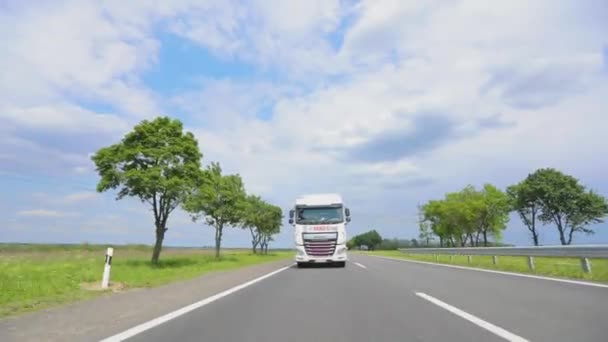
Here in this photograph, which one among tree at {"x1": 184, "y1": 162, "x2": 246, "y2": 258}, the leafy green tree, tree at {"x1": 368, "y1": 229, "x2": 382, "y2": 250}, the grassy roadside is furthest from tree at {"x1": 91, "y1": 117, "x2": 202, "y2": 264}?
tree at {"x1": 368, "y1": 229, "x2": 382, "y2": 250}

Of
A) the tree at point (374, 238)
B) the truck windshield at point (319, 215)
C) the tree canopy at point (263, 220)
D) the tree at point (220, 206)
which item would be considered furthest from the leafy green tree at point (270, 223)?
the tree at point (374, 238)

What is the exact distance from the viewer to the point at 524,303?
7.20m

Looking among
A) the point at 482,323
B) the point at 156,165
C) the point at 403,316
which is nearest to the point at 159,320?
the point at 403,316

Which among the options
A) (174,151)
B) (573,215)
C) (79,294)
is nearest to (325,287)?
(79,294)

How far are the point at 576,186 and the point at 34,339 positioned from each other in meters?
58.8

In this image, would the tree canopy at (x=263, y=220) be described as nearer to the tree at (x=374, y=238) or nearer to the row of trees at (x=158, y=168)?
the row of trees at (x=158, y=168)

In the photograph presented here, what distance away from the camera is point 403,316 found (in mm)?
6215

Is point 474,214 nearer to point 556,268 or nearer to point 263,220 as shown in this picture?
point 263,220

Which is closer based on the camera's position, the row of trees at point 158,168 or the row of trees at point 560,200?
the row of trees at point 158,168

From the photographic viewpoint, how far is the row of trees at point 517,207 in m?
51.3

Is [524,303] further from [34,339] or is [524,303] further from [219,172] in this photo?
[219,172]

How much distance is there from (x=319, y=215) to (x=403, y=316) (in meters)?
13.7

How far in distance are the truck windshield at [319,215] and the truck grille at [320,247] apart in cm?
90

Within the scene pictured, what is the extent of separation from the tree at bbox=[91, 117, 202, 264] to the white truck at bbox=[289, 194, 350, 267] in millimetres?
9340
